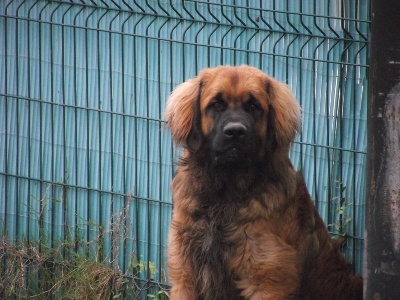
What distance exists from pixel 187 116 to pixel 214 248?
35.3 inches

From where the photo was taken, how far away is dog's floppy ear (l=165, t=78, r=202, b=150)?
23.1ft

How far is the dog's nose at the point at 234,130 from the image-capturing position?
6.70 metres

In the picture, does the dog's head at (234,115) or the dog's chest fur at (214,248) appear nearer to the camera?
the dog's head at (234,115)

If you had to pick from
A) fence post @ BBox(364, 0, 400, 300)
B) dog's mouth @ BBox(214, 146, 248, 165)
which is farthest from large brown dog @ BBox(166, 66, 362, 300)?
fence post @ BBox(364, 0, 400, 300)

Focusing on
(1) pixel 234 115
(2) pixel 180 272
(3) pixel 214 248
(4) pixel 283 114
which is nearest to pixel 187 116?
(1) pixel 234 115

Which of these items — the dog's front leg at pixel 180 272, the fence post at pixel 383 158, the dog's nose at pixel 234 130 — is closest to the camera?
the fence post at pixel 383 158

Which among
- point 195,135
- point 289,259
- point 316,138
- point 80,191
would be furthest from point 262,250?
point 80,191

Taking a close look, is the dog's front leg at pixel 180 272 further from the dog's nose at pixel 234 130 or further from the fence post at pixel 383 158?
the fence post at pixel 383 158

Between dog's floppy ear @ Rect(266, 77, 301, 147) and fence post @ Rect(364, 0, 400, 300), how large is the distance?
0.61 meters

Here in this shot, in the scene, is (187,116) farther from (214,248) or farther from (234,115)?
(214,248)

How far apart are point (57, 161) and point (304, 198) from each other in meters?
2.65

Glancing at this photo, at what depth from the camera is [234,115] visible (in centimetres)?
680

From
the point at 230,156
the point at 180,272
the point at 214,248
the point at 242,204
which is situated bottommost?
the point at 180,272

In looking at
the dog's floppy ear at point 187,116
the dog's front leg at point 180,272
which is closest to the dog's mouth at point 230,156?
the dog's floppy ear at point 187,116
